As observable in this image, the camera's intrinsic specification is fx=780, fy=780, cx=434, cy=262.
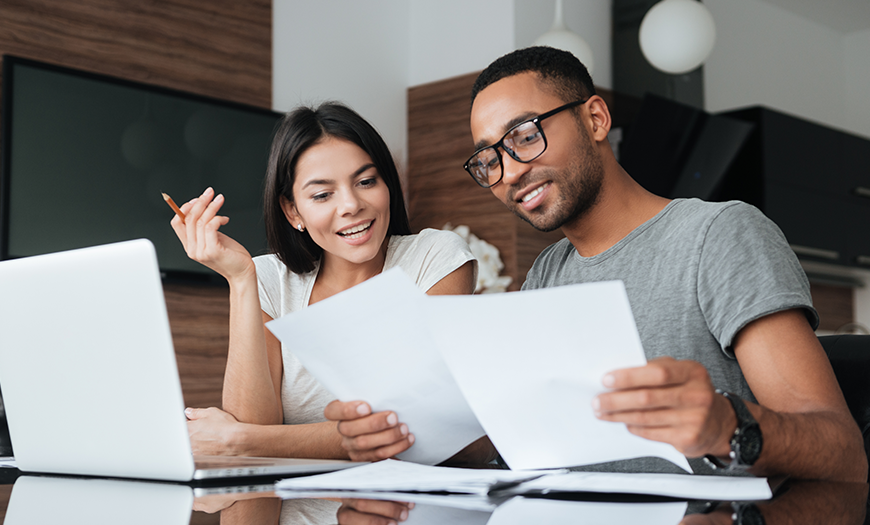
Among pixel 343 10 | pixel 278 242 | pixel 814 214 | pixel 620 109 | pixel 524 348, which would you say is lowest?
pixel 524 348

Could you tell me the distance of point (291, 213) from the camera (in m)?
1.62

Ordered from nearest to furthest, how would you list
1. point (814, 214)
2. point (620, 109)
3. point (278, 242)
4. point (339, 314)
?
1. point (339, 314)
2. point (278, 242)
3. point (620, 109)
4. point (814, 214)

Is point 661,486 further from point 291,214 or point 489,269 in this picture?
point 489,269

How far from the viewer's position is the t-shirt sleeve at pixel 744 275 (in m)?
0.90

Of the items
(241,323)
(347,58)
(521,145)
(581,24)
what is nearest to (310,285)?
(241,323)

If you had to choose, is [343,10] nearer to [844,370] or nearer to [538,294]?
[844,370]

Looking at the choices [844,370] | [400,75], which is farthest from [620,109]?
[844,370]

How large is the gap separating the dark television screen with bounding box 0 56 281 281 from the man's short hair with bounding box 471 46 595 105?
6.25 feet

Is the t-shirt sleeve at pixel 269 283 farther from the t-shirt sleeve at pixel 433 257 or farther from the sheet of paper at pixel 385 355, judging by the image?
the sheet of paper at pixel 385 355

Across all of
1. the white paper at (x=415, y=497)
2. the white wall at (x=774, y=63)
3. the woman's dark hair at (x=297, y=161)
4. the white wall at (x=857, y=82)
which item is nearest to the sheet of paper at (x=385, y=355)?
the white paper at (x=415, y=497)

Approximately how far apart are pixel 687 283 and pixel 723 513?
0.50 meters

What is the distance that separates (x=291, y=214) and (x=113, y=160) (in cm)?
144

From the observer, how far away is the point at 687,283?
1.04 m

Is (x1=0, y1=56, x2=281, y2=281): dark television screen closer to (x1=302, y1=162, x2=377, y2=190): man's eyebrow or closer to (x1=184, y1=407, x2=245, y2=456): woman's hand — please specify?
(x1=302, y1=162, x2=377, y2=190): man's eyebrow
